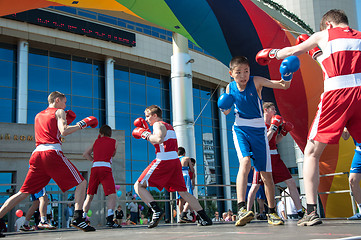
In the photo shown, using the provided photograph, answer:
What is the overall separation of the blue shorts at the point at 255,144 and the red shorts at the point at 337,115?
124 centimetres

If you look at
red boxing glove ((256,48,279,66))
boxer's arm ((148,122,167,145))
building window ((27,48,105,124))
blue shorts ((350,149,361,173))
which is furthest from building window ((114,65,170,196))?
red boxing glove ((256,48,279,66))

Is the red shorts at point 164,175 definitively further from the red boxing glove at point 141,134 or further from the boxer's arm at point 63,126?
the boxer's arm at point 63,126

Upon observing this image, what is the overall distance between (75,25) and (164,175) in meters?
21.0

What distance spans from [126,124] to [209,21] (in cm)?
2077

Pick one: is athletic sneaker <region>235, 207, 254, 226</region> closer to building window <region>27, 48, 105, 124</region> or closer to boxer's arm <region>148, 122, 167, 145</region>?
boxer's arm <region>148, 122, 167, 145</region>

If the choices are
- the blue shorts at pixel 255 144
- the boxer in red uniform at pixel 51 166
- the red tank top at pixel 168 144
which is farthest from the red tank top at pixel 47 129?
the blue shorts at pixel 255 144

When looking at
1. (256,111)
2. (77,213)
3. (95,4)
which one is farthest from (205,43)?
(77,213)

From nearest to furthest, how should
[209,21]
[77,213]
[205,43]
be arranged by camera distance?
[77,213], [209,21], [205,43]

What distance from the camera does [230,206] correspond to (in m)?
30.4

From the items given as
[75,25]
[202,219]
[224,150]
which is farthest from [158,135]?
[224,150]

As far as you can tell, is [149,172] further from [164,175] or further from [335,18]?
[335,18]

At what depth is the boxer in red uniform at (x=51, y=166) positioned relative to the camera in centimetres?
519

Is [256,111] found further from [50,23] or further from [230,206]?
[230,206]

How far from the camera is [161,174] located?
5.54m
